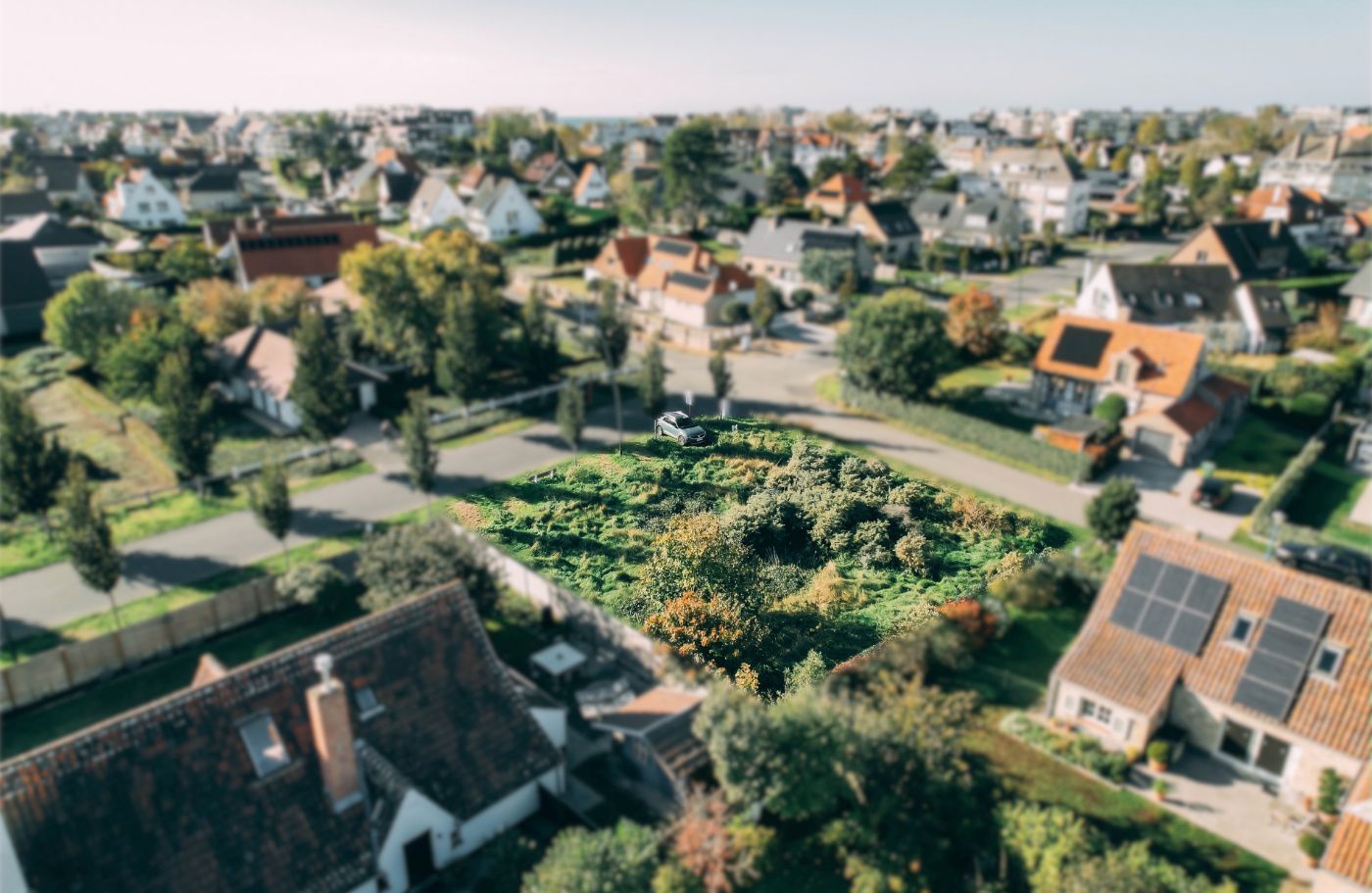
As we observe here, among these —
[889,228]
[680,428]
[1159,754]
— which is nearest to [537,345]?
[1159,754]

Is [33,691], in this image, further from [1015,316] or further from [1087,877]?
[1015,316]

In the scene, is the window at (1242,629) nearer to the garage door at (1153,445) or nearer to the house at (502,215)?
the garage door at (1153,445)

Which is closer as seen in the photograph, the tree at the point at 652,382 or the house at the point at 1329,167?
the tree at the point at 652,382

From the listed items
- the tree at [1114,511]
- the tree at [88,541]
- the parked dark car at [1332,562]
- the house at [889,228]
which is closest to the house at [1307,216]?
the house at [889,228]

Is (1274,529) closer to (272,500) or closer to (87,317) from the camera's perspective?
(272,500)

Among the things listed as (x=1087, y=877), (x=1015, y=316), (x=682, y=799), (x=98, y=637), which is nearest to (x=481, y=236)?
(x=1015, y=316)

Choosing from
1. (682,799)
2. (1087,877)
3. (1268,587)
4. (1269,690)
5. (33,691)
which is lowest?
(33,691)

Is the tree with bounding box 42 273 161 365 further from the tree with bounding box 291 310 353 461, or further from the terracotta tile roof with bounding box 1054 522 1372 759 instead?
the terracotta tile roof with bounding box 1054 522 1372 759
